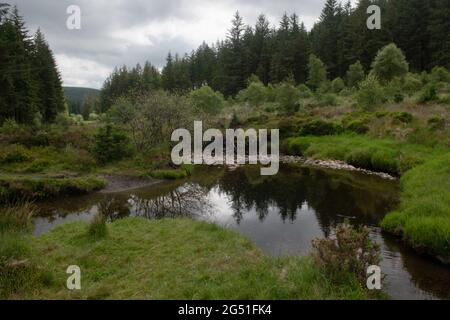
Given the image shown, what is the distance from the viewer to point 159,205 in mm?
16766

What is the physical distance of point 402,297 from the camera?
7.64 meters

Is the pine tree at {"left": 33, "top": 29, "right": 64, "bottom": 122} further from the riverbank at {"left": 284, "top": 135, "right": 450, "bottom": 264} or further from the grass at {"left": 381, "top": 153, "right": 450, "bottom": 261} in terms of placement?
the grass at {"left": 381, "top": 153, "right": 450, "bottom": 261}

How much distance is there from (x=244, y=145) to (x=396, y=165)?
17287mm

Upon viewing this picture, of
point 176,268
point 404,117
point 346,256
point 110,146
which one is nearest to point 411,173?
point 404,117

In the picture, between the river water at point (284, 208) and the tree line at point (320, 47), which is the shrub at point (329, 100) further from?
the river water at point (284, 208)

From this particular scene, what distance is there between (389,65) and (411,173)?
31.0m

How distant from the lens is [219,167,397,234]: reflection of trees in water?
1459 cm

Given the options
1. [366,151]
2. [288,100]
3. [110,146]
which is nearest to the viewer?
[110,146]

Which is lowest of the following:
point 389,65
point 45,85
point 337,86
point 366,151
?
point 366,151

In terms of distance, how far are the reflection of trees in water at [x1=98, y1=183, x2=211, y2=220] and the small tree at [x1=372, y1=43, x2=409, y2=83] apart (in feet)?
A: 114

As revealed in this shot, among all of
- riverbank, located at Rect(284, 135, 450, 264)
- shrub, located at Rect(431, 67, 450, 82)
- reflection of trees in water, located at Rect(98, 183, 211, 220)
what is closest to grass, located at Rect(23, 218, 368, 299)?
reflection of trees in water, located at Rect(98, 183, 211, 220)

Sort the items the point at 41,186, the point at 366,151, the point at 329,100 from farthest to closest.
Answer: the point at 329,100 → the point at 366,151 → the point at 41,186

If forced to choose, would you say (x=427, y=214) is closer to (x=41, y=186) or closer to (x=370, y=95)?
(x=41, y=186)
